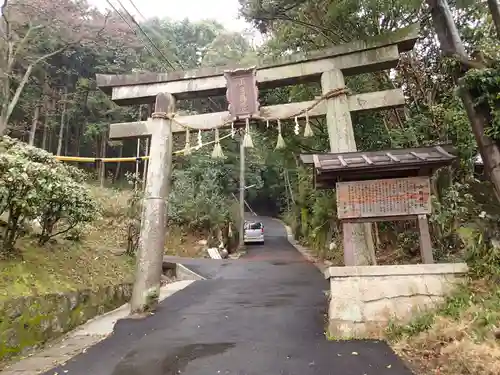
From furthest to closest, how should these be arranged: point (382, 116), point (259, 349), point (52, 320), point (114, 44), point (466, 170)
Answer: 1. point (114, 44)
2. point (382, 116)
3. point (466, 170)
4. point (52, 320)
5. point (259, 349)

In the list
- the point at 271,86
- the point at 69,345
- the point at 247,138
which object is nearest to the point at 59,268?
the point at 69,345

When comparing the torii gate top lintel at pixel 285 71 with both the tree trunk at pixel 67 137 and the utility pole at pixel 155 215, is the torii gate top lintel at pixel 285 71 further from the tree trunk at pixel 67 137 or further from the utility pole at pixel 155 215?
the tree trunk at pixel 67 137

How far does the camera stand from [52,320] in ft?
18.5

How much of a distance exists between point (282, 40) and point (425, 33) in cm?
436

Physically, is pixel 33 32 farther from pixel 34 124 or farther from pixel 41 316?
pixel 41 316

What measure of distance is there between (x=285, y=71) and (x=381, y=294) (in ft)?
15.3

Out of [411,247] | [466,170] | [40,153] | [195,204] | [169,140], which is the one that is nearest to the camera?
[40,153]

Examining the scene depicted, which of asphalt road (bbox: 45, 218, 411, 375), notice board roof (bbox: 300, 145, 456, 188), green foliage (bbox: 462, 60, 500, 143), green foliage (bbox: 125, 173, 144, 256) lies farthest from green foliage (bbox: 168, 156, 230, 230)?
green foliage (bbox: 462, 60, 500, 143)

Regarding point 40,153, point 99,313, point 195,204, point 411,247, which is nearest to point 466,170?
point 411,247

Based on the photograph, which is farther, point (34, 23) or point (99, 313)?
point (34, 23)

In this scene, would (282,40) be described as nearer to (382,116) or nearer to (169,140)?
(382,116)

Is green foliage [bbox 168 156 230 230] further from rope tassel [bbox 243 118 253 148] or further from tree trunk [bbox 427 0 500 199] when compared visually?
tree trunk [bbox 427 0 500 199]

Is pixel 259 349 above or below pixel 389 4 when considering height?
below

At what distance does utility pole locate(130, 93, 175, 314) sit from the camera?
6961 mm
